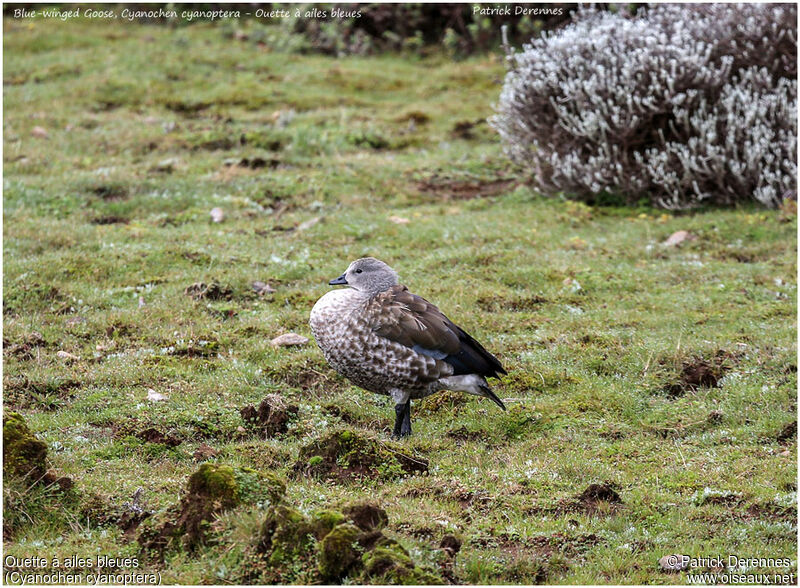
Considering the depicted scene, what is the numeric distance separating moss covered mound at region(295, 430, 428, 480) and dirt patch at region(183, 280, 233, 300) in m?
4.70

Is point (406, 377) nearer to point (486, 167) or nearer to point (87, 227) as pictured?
point (87, 227)

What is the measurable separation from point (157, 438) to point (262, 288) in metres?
4.34

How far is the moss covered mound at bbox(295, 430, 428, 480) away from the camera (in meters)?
6.93

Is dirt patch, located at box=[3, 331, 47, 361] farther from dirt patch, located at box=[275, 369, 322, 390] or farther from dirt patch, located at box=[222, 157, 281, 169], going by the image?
dirt patch, located at box=[222, 157, 281, 169]

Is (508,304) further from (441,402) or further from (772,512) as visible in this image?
(772,512)

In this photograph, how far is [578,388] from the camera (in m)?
9.20

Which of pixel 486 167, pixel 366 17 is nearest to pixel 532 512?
pixel 486 167

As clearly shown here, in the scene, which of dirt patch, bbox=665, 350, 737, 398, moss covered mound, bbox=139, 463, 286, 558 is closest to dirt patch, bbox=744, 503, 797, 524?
dirt patch, bbox=665, 350, 737, 398

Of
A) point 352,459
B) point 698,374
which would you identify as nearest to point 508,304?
point 698,374

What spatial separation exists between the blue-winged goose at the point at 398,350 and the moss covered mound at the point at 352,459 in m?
0.88

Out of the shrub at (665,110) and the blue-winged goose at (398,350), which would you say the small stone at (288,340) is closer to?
the blue-winged goose at (398,350)

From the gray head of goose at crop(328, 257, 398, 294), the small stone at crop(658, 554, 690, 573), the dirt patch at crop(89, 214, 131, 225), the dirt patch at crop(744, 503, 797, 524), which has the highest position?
the gray head of goose at crop(328, 257, 398, 294)

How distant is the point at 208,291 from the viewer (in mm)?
11461

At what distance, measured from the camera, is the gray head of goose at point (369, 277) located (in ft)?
28.0
